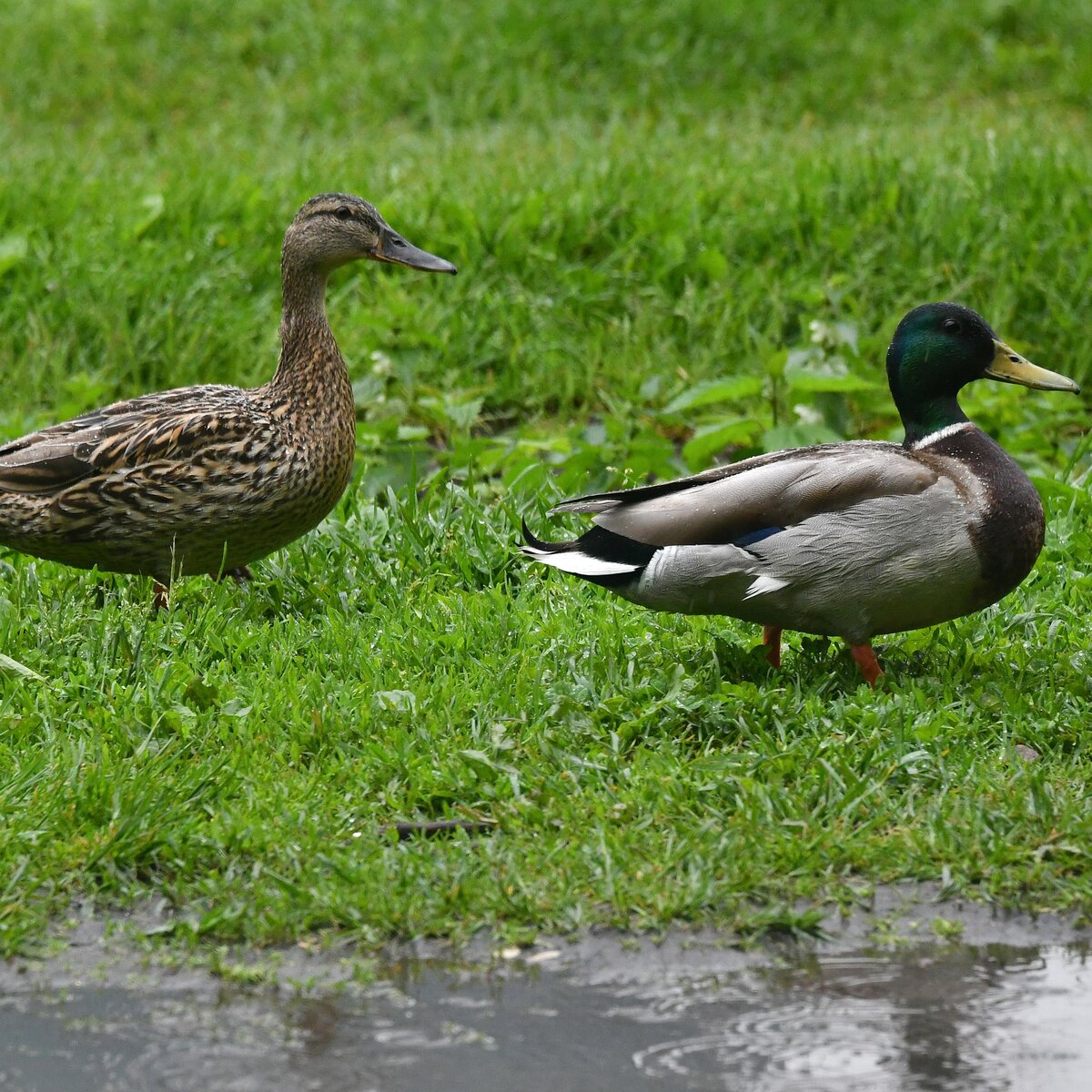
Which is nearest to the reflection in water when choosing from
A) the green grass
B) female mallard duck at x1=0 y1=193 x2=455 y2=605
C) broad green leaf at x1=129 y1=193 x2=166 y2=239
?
the green grass

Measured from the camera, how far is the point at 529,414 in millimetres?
7480

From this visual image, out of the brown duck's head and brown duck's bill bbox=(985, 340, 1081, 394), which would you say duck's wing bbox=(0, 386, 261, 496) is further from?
brown duck's bill bbox=(985, 340, 1081, 394)

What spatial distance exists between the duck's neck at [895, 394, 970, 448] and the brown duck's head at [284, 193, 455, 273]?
1742mm

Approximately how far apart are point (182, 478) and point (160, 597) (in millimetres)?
436

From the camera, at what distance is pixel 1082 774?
4.06 metres

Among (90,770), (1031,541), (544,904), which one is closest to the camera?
(544,904)

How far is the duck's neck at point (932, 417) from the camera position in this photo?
4.59 m

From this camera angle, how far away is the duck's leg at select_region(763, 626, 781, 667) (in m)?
4.61

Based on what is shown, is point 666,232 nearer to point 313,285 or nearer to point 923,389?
point 313,285

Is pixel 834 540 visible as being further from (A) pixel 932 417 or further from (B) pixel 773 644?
(A) pixel 932 417

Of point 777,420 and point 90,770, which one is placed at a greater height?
point 777,420

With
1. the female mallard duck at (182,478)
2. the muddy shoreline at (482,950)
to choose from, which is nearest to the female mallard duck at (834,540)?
the muddy shoreline at (482,950)

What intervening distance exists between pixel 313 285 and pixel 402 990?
2.99 metres

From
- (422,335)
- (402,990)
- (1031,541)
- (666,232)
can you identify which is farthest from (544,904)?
(666,232)
